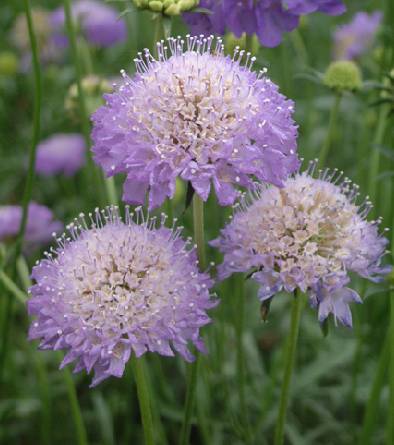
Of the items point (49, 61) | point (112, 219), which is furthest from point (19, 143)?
point (112, 219)

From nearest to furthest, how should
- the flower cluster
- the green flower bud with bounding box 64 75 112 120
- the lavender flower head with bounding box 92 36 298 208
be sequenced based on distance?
1. the lavender flower head with bounding box 92 36 298 208
2. the flower cluster
3. the green flower bud with bounding box 64 75 112 120

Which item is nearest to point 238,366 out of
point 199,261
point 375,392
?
point 375,392

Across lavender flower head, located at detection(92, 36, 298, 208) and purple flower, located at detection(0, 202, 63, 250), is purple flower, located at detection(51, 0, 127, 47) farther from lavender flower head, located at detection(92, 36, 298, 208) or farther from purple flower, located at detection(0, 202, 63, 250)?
lavender flower head, located at detection(92, 36, 298, 208)

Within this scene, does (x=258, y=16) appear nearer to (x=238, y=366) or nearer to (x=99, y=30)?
(x=238, y=366)

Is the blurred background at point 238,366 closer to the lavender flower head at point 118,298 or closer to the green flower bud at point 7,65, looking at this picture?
the green flower bud at point 7,65

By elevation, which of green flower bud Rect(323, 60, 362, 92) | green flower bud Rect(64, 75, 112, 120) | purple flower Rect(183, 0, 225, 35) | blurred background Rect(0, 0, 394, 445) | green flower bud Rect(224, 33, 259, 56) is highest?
purple flower Rect(183, 0, 225, 35)

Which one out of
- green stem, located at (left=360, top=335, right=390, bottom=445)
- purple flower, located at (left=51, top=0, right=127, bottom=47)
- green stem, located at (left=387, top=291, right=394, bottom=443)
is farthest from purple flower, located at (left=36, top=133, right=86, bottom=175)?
green stem, located at (left=387, top=291, right=394, bottom=443)

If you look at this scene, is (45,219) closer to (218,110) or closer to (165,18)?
(165,18)
